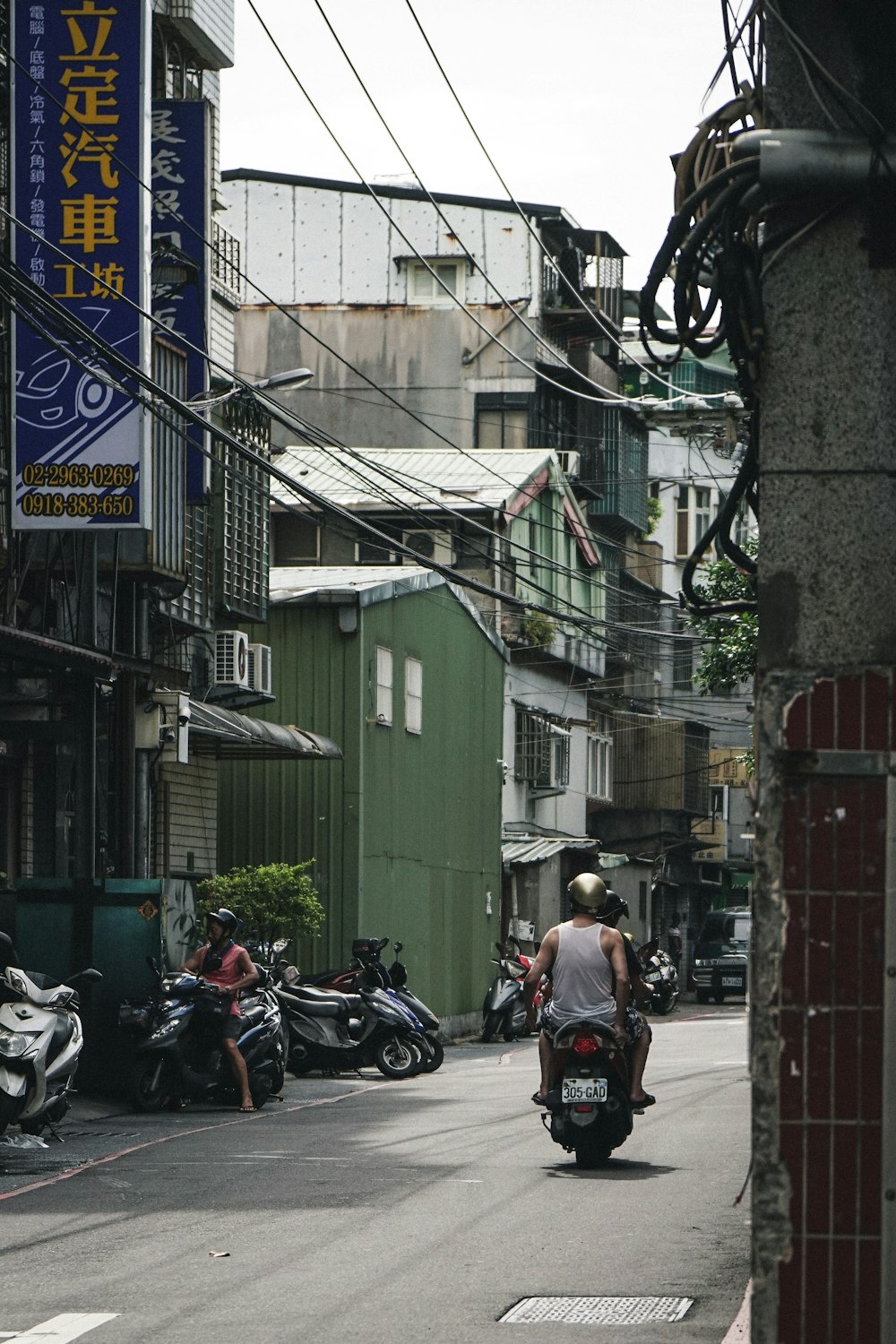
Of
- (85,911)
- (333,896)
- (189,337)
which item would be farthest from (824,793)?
(333,896)

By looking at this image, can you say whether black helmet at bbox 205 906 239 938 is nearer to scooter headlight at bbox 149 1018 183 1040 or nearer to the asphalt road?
scooter headlight at bbox 149 1018 183 1040

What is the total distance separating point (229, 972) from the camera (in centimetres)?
1734

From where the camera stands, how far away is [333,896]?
28797mm

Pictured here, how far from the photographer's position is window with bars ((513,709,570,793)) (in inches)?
1742

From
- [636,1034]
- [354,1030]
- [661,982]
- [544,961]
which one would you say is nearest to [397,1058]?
[354,1030]

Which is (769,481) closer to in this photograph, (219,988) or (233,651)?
(219,988)

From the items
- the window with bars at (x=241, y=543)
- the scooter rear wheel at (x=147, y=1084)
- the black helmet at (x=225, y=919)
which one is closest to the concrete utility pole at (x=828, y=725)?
the scooter rear wheel at (x=147, y=1084)

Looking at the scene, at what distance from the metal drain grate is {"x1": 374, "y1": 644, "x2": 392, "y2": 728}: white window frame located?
2165cm

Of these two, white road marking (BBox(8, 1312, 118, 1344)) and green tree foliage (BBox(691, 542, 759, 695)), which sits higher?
green tree foliage (BBox(691, 542, 759, 695))

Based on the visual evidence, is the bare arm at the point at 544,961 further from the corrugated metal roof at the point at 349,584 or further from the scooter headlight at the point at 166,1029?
the corrugated metal roof at the point at 349,584

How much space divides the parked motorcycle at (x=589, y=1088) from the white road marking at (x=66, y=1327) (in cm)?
483

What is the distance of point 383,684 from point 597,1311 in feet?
73.8

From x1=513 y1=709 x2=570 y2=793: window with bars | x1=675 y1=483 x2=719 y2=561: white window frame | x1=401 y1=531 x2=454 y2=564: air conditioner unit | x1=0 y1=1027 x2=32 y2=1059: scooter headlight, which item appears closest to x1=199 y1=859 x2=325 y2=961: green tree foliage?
x1=0 y1=1027 x2=32 y2=1059: scooter headlight

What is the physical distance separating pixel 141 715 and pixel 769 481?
57.6 feet
